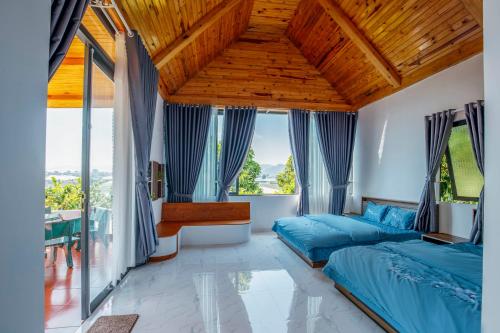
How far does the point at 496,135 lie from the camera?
0.77 metres

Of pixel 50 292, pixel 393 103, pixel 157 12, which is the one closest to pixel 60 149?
pixel 50 292

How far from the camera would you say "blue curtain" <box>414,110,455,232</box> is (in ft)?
12.6

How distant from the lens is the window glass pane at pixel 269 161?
5980mm

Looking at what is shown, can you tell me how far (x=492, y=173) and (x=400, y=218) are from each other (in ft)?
13.4

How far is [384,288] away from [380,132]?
3.85 metres

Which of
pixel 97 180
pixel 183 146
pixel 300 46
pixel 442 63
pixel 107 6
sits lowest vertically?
pixel 97 180

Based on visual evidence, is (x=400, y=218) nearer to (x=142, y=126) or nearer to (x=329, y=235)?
(x=329, y=235)

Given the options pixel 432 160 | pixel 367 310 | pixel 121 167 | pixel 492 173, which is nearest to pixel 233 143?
pixel 121 167

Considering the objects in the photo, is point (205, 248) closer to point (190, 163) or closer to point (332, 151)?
point (190, 163)

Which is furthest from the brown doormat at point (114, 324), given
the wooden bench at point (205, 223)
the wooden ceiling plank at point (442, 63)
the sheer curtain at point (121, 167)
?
the wooden ceiling plank at point (442, 63)

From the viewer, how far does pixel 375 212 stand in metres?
4.92

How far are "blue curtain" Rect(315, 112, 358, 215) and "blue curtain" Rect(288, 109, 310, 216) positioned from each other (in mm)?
349

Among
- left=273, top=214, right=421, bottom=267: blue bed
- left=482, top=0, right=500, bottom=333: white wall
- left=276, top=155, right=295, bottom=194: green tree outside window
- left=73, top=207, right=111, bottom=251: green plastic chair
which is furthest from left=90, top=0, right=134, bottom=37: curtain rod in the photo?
left=276, top=155, right=295, bottom=194: green tree outside window

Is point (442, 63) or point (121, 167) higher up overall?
point (442, 63)
